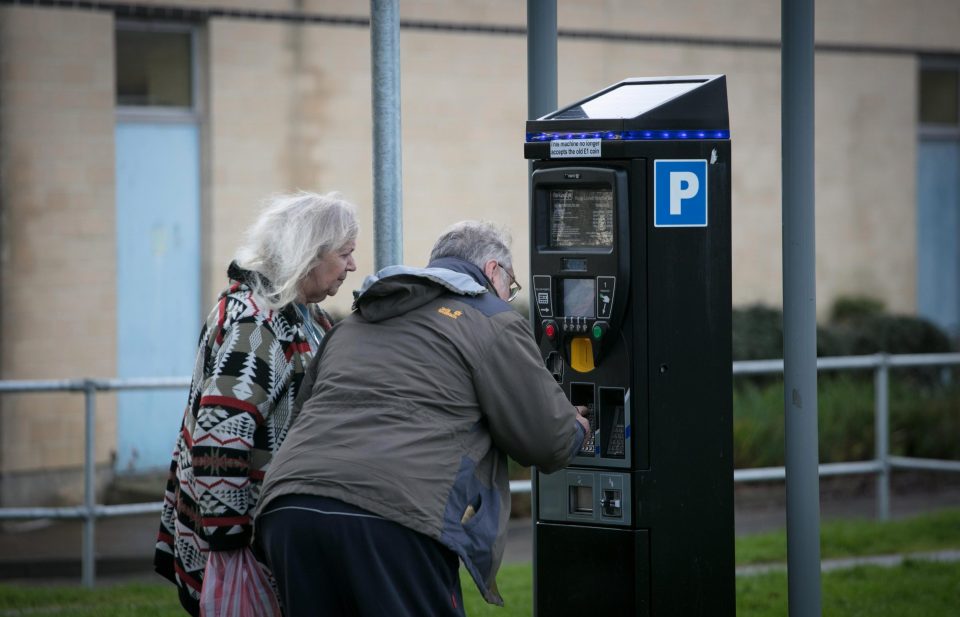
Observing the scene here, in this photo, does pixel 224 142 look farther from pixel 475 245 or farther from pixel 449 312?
pixel 449 312

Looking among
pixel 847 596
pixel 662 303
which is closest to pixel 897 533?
pixel 847 596

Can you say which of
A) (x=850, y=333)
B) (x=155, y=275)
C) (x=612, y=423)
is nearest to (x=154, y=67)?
(x=155, y=275)

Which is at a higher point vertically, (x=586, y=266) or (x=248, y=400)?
(x=586, y=266)

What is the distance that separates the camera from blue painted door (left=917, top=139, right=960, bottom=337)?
13.6 metres

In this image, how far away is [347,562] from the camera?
133 inches

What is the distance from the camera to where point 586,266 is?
425cm

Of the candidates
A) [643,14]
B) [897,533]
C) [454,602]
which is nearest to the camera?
[454,602]

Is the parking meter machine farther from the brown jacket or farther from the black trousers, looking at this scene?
the black trousers

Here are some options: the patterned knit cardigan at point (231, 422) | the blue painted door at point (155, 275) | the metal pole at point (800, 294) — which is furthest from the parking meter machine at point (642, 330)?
the blue painted door at point (155, 275)

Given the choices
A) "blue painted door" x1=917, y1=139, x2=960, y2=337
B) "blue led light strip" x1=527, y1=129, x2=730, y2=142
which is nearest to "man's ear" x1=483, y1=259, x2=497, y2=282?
"blue led light strip" x1=527, y1=129, x2=730, y2=142

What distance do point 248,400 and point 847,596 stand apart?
138 inches

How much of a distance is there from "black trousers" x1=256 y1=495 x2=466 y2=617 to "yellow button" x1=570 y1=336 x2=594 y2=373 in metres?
1.04

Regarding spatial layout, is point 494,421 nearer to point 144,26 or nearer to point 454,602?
point 454,602

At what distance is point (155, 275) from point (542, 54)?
6.00 m
